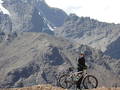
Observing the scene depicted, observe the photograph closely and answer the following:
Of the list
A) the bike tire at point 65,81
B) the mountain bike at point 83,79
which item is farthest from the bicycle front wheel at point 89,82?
the bike tire at point 65,81

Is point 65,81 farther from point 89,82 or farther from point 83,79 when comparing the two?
point 89,82

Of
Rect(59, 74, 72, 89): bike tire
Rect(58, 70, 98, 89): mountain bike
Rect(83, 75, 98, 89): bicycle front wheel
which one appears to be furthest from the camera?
Rect(59, 74, 72, 89): bike tire

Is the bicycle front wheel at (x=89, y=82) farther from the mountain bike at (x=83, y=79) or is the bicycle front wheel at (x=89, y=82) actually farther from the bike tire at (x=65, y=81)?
the bike tire at (x=65, y=81)

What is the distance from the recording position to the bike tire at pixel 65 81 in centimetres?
4613

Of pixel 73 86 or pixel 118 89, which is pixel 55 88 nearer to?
pixel 73 86

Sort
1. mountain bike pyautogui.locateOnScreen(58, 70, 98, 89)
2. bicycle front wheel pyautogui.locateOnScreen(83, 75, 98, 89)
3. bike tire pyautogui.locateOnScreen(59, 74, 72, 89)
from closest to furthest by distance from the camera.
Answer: mountain bike pyautogui.locateOnScreen(58, 70, 98, 89) < bicycle front wheel pyautogui.locateOnScreen(83, 75, 98, 89) < bike tire pyautogui.locateOnScreen(59, 74, 72, 89)

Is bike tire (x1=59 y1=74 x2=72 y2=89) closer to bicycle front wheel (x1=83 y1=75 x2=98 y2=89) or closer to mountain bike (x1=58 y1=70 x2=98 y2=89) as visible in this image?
mountain bike (x1=58 y1=70 x2=98 y2=89)

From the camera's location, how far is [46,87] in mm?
46750

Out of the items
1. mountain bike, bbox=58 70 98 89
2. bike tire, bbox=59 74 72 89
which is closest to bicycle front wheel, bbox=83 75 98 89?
mountain bike, bbox=58 70 98 89

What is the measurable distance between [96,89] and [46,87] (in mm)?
5628

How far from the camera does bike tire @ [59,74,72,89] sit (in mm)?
46134

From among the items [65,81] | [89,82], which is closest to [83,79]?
[89,82]

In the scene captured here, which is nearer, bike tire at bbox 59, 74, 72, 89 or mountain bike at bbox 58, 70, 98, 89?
mountain bike at bbox 58, 70, 98, 89

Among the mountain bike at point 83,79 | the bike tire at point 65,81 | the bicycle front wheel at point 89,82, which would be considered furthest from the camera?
the bike tire at point 65,81
